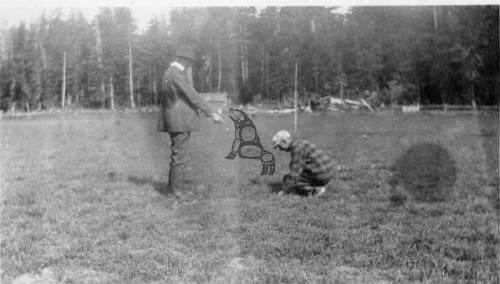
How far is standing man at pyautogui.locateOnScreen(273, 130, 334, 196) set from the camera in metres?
6.04

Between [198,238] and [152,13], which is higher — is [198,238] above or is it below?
below

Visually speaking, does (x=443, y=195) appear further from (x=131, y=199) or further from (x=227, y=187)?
(x=131, y=199)

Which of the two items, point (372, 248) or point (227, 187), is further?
point (227, 187)

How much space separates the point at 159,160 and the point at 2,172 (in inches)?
119

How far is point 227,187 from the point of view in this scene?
675cm

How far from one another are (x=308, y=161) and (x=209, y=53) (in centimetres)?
209

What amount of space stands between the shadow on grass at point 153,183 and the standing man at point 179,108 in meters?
0.39

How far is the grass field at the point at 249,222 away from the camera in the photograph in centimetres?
387

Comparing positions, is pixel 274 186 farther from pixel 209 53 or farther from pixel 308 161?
pixel 209 53

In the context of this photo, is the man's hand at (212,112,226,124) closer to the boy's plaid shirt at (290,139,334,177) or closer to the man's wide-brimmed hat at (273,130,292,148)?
the man's wide-brimmed hat at (273,130,292,148)

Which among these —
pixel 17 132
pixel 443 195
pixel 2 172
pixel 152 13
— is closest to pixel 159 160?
pixel 2 172

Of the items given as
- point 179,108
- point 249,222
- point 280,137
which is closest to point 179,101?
point 179,108

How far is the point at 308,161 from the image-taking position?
20.0 feet

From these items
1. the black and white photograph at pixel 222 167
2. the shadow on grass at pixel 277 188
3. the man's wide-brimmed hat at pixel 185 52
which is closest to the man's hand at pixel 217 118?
the black and white photograph at pixel 222 167
